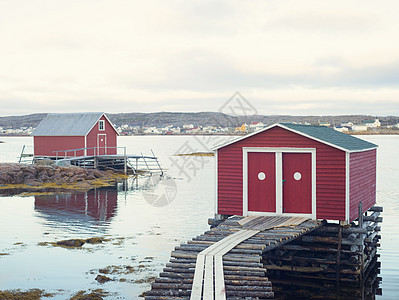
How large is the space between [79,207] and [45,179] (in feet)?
44.7

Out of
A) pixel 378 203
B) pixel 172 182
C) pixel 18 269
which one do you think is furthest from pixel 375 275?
pixel 172 182

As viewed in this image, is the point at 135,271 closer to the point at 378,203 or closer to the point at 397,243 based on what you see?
the point at 397,243

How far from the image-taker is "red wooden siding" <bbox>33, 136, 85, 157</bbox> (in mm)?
51906

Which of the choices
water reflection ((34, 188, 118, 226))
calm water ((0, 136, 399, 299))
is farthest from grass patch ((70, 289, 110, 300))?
water reflection ((34, 188, 118, 226))

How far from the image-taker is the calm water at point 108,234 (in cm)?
1641

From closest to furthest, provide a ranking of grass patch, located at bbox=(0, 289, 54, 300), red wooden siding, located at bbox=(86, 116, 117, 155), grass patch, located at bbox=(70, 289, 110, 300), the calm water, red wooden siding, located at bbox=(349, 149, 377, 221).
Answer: grass patch, located at bbox=(70, 289, 110, 300), grass patch, located at bbox=(0, 289, 54, 300), the calm water, red wooden siding, located at bbox=(349, 149, 377, 221), red wooden siding, located at bbox=(86, 116, 117, 155)

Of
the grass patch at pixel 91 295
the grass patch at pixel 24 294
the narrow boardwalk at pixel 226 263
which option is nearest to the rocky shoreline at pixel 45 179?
the grass patch at pixel 24 294

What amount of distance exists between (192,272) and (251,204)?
663 cm

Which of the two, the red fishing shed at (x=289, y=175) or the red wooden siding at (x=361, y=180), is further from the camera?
the red wooden siding at (x=361, y=180)

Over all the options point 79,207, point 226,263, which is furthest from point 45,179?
point 226,263

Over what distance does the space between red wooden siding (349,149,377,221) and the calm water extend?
95.8 inches

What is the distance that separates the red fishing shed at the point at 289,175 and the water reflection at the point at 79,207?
1116 cm

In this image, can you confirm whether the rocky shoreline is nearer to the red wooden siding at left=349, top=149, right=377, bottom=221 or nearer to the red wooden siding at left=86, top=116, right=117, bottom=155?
the red wooden siding at left=86, top=116, right=117, bottom=155

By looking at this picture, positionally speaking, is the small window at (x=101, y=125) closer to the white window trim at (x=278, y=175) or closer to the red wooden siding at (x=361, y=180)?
the red wooden siding at (x=361, y=180)
